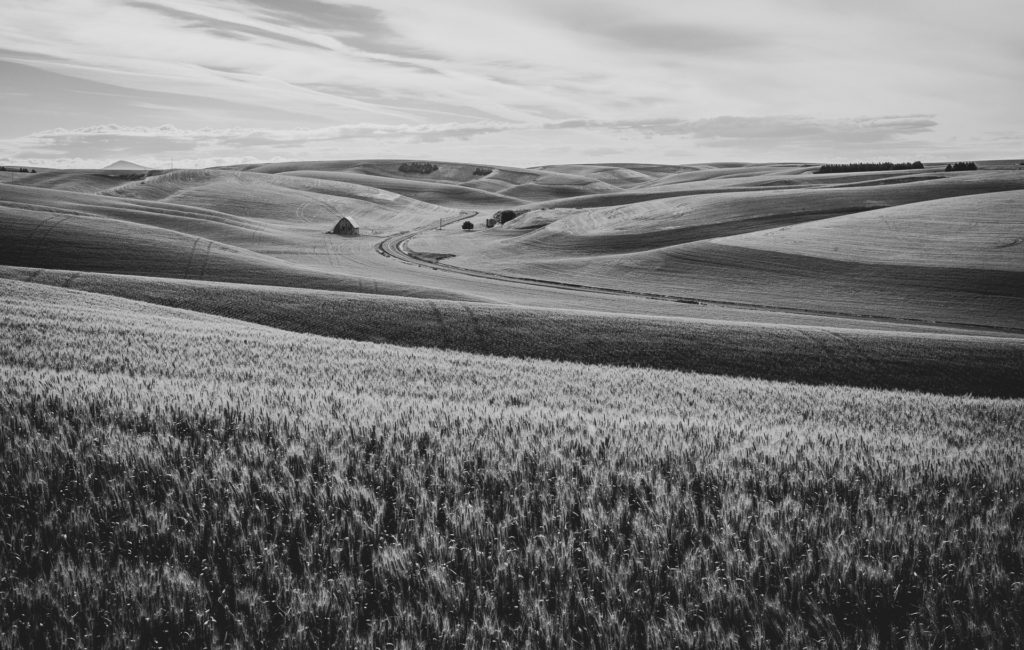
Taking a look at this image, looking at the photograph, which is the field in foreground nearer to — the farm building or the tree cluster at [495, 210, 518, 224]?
the farm building

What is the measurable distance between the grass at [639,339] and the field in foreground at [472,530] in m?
17.2

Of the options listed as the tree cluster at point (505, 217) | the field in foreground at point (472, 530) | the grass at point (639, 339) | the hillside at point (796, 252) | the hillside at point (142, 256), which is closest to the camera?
the field in foreground at point (472, 530)

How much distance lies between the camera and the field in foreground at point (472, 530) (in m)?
2.26

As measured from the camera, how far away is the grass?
2141 cm

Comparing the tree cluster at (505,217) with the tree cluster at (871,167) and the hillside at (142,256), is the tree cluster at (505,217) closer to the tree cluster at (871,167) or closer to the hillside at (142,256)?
the hillside at (142,256)

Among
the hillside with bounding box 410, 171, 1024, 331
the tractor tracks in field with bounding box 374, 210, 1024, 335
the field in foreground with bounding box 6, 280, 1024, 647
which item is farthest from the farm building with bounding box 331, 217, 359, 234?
the field in foreground with bounding box 6, 280, 1024, 647

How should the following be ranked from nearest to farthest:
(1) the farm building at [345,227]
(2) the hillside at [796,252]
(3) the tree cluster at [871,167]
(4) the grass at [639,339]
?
(4) the grass at [639,339] < (2) the hillside at [796,252] < (1) the farm building at [345,227] < (3) the tree cluster at [871,167]

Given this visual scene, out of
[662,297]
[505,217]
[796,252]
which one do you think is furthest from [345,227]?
[796,252]

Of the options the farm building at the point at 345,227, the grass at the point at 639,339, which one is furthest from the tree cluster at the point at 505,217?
the grass at the point at 639,339

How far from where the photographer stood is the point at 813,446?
15.6ft

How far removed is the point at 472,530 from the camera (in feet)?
9.46

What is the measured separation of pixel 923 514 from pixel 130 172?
18989 centimetres

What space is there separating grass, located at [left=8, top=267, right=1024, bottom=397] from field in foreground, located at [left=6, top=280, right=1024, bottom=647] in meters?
17.2

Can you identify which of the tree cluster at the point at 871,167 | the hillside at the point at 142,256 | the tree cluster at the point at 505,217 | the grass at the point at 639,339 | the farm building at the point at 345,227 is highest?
the tree cluster at the point at 871,167
